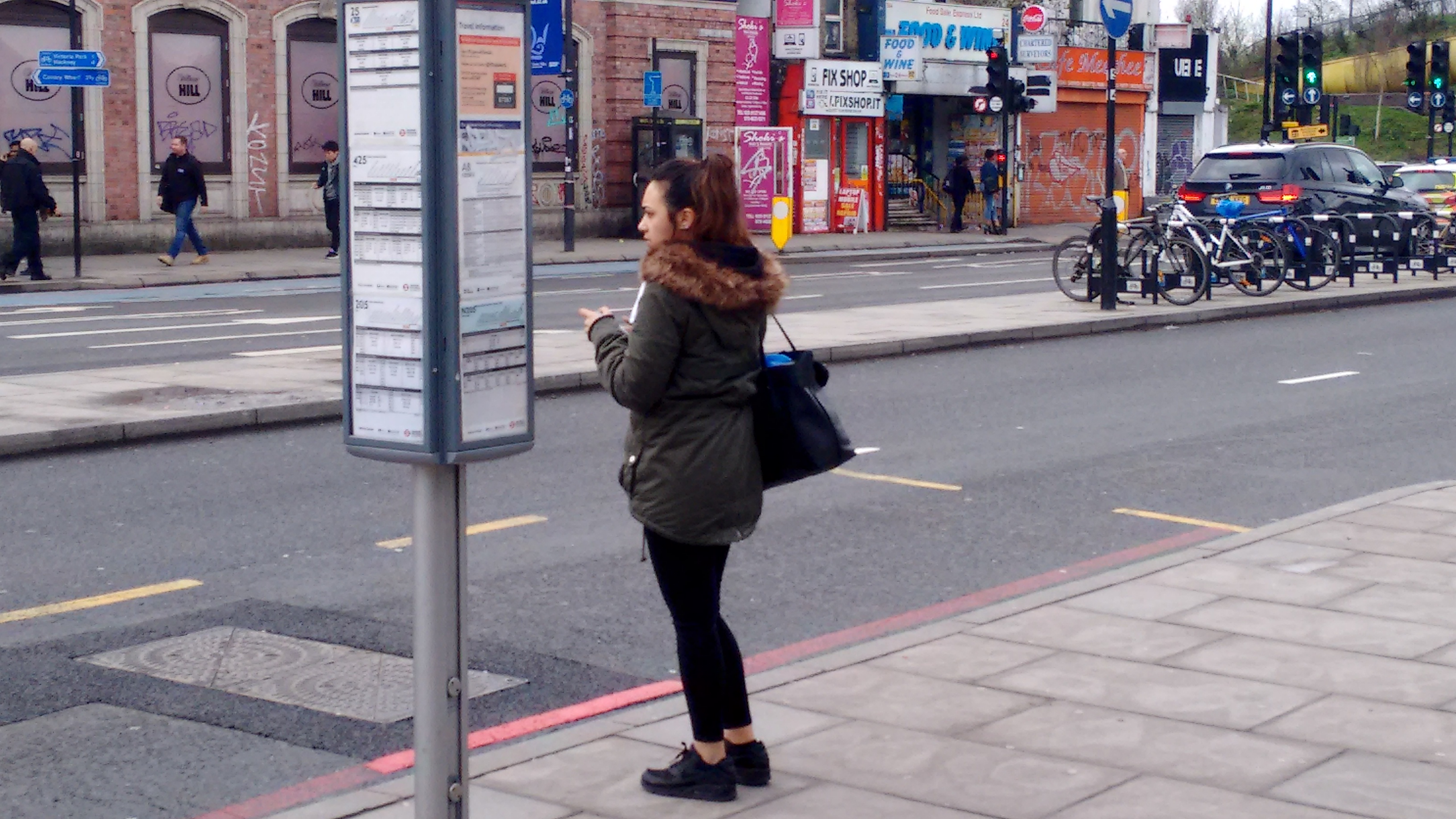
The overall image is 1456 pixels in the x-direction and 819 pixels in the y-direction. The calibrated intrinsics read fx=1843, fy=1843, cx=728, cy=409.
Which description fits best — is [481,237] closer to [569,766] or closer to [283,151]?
[569,766]

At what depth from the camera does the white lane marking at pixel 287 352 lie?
14.8 metres

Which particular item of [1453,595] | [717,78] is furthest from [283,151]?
[1453,595]

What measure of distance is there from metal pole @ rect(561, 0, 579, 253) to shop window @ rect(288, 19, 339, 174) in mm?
3912

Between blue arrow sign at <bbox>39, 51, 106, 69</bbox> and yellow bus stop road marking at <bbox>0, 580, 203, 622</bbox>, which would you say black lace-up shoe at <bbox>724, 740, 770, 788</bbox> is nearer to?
yellow bus stop road marking at <bbox>0, 580, 203, 622</bbox>

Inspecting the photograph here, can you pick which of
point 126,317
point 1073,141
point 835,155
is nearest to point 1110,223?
point 126,317

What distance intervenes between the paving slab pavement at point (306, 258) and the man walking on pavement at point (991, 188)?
430mm

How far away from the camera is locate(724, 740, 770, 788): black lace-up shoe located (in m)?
4.88

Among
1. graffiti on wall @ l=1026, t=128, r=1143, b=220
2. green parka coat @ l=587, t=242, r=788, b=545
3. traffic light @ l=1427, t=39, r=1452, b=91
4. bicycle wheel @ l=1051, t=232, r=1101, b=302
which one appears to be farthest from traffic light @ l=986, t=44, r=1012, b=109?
green parka coat @ l=587, t=242, r=788, b=545

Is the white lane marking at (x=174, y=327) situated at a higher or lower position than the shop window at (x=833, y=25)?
lower

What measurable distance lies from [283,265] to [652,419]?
23578 mm

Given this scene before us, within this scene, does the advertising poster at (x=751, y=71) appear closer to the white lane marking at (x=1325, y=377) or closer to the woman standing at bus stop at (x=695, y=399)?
the white lane marking at (x=1325, y=377)

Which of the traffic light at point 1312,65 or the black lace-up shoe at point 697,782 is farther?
the traffic light at point 1312,65

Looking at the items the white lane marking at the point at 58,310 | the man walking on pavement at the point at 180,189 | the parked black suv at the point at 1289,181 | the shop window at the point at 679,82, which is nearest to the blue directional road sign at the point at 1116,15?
the parked black suv at the point at 1289,181

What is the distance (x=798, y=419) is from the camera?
188 inches
